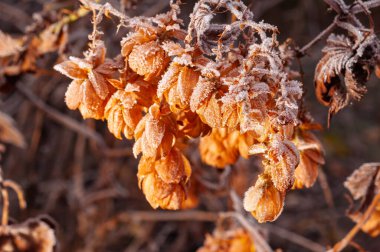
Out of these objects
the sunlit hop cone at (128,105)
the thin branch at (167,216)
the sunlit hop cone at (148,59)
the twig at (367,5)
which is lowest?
the thin branch at (167,216)

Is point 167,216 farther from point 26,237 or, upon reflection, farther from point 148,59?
point 148,59

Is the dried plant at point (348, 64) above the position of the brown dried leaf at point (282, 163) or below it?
above

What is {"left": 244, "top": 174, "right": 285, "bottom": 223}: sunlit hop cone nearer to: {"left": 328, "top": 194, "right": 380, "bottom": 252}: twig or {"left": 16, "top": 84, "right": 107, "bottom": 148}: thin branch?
{"left": 328, "top": 194, "right": 380, "bottom": 252}: twig

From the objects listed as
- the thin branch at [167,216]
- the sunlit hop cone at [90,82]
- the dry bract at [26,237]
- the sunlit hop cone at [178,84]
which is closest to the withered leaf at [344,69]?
the sunlit hop cone at [178,84]

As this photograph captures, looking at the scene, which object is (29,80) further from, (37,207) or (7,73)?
(7,73)

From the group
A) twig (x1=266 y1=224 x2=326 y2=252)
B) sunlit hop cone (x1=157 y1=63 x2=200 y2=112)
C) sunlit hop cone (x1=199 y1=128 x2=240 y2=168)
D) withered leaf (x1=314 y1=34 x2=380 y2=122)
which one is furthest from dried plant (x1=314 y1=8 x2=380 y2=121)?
twig (x1=266 y1=224 x2=326 y2=252)

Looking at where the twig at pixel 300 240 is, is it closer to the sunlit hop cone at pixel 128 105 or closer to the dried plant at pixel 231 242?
the dried plant at pixel 231 242

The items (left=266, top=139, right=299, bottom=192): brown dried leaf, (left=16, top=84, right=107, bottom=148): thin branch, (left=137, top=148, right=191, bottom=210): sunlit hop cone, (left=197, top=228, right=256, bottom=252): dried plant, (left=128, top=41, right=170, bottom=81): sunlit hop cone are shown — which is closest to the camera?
(left=266, top=139, right=299, bottom=192): brown dried leaf
